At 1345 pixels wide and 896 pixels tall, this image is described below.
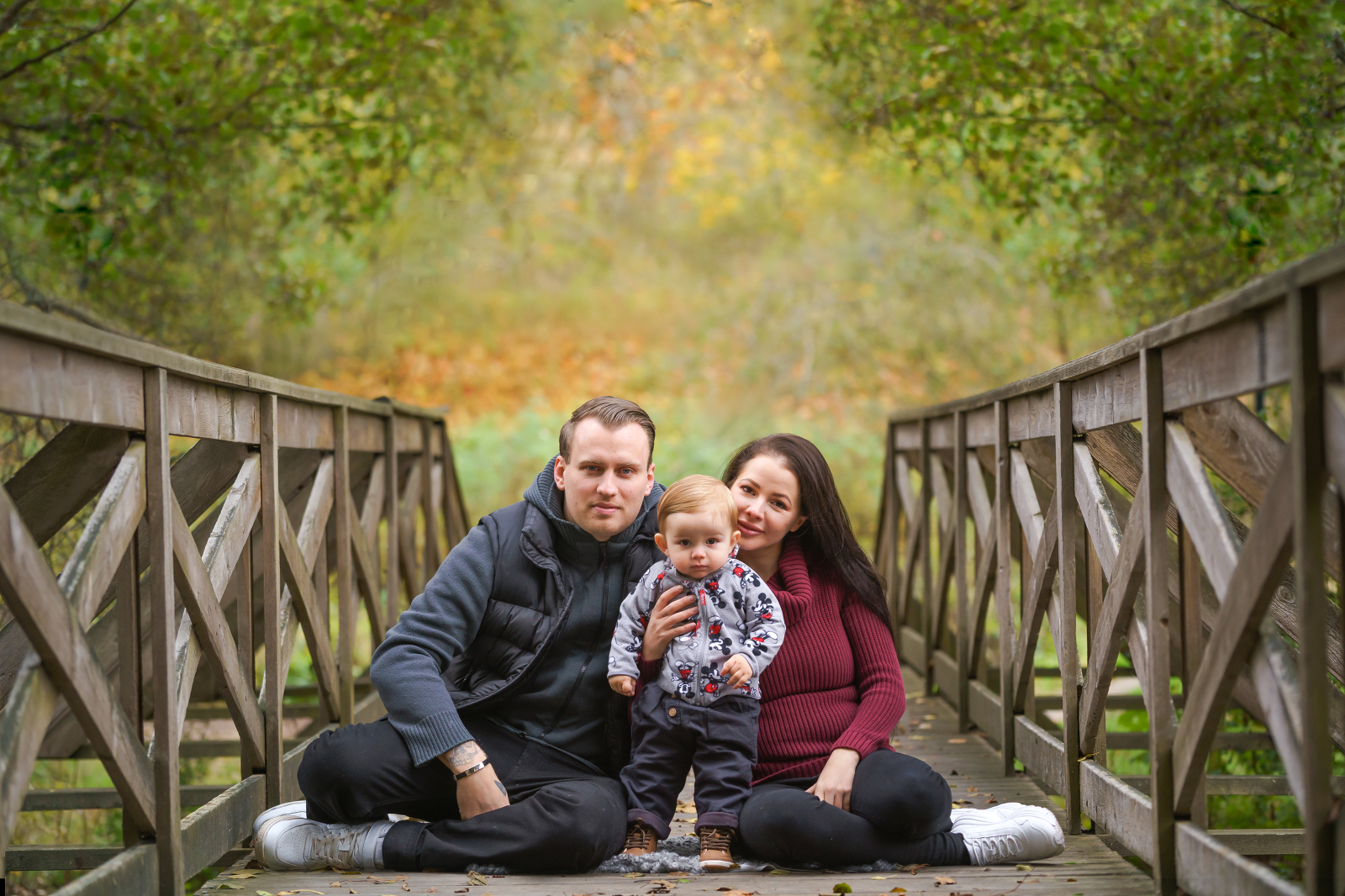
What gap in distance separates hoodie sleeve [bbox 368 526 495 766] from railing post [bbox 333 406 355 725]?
51.2 inches

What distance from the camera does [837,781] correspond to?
2848mm

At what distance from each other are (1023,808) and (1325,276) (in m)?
1.77

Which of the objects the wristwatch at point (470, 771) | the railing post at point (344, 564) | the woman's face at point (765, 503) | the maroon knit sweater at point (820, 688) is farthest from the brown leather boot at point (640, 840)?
the railing post at point (344, 564)

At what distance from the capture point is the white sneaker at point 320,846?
2891mm

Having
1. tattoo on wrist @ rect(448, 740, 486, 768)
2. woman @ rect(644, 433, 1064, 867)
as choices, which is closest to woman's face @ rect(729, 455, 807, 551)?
woman @ rect(644, 433, 1064, 867)

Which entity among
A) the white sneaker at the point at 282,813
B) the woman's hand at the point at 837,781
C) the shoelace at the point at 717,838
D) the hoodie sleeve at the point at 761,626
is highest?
the hoodie sleeve at the point at 761,626

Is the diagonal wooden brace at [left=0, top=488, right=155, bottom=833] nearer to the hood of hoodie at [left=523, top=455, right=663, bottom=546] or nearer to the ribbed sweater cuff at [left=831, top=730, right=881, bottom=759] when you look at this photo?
the hood of hoodie at [left=523, top=455, right=663, bottom=546]

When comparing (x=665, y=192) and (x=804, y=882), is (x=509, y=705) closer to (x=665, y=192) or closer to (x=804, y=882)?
(x=804, y=882)

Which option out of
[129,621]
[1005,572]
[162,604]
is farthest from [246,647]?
[1005,572]

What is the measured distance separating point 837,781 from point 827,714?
0.21m

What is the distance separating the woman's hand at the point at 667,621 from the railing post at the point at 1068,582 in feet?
3.73

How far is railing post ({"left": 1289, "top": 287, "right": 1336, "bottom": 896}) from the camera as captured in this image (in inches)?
72.8

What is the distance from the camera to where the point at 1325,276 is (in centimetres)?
178

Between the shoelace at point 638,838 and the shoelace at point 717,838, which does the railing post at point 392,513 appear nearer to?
the shoelace at point 638,838
